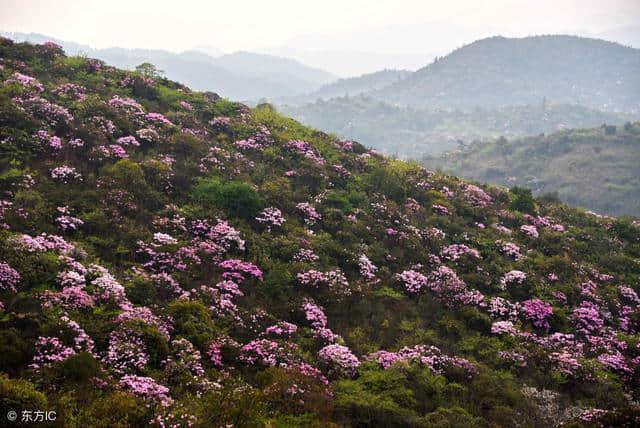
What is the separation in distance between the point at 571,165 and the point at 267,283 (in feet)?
455

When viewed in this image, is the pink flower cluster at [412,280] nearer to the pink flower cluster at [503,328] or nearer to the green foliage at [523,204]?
the pink flower cluster at [503,328]

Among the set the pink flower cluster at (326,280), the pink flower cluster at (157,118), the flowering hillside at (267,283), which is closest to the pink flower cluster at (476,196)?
the flowering hillside at (267,283)

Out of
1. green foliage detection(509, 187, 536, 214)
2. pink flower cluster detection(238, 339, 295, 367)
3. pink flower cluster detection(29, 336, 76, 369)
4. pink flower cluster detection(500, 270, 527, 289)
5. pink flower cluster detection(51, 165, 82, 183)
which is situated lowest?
pink flower cluster detection(238, 339, 295, 367)

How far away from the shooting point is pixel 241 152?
28.5 meters

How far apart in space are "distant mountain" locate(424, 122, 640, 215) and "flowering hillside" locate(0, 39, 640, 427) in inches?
3929

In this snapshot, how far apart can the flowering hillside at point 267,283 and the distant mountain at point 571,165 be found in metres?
99.8

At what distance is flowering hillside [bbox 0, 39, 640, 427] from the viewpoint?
1172cm

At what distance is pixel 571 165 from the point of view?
443 feet

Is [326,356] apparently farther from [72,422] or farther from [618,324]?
[618,324]

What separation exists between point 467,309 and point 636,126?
17314cm

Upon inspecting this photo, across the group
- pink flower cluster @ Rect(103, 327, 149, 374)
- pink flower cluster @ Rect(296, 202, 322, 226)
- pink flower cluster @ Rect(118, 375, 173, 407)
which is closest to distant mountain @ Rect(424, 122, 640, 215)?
pink flower cluster @ Rect(296, 202, 322, 226)

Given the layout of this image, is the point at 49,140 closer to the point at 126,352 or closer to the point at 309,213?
the point at 309,213

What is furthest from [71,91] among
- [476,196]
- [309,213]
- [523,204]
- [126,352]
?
[523,204]

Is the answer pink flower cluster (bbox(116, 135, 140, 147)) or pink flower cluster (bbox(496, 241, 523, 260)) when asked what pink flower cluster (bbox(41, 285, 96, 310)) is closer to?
pink flower cluster (bbox(116, 135, 140, 147))
